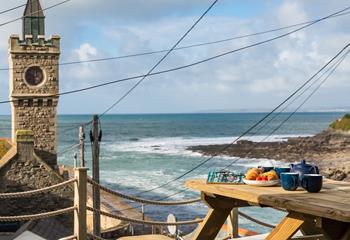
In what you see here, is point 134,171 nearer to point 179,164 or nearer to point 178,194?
point 179,164

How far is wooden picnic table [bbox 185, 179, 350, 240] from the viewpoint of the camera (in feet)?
10.8

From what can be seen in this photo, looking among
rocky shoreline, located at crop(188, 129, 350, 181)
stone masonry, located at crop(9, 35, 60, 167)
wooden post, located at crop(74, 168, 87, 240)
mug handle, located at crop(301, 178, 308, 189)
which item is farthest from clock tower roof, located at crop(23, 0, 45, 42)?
rocky shoreline, located at crop(188, 129, 350, 181)

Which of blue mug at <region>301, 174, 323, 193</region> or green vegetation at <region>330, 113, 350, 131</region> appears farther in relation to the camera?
green vegetation at <region>330, 113, 350, 131</region>

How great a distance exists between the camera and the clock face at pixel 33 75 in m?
24.0

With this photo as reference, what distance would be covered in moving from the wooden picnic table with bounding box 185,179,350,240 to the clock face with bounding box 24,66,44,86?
801 inches

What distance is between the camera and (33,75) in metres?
24.0

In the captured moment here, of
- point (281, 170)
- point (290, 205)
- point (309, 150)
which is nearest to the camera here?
point (290, 205)

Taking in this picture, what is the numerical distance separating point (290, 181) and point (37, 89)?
2119cm

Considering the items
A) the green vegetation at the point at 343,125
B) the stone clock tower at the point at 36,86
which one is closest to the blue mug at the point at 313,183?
the stone clock tower at the point at 36,86

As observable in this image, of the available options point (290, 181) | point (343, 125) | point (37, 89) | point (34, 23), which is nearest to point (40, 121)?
point (37, 89)

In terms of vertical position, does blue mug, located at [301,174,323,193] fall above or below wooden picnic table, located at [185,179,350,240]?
above

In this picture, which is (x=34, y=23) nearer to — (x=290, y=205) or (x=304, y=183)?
(x=304, y=183)

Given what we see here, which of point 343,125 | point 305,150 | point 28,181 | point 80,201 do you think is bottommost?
point 305,150

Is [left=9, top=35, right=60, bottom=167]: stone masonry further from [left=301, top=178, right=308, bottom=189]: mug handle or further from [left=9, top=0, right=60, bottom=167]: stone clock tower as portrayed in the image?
[left=301, top=178, right=308, bottom=189]: mug handle
